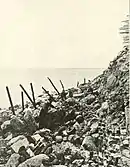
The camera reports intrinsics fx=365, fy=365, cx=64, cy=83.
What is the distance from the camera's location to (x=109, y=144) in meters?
1.68

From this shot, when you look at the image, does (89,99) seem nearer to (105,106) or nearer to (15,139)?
(105,106)

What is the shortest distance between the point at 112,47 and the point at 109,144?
0.46 m

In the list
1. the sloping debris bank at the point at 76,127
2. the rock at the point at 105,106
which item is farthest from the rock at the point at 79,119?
the rock at the point at 105,106

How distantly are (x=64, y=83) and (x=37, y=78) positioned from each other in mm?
128

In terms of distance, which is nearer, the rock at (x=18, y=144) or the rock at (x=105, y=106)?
the rock at (x=18, y=144)

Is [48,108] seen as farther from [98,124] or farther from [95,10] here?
[95,10]

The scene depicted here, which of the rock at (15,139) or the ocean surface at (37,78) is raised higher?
the ocean surface at (37,78)

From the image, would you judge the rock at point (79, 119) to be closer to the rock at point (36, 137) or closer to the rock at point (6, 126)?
the rock at point (36, 137)

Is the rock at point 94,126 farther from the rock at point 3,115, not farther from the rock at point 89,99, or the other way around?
the rock at point 3,115

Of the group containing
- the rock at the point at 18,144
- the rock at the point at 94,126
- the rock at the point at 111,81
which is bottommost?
the rock at the point at 18,144

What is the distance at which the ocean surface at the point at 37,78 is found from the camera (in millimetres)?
1621

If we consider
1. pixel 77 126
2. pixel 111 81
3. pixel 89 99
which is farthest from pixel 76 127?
pixel 111 81

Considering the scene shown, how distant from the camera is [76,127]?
1.68m

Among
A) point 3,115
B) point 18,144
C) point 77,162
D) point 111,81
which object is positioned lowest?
point 77,162
